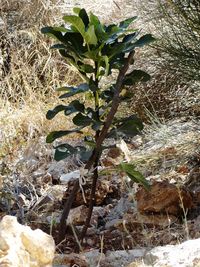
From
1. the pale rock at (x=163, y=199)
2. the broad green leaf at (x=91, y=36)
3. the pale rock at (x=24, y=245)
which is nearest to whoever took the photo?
the pale rock at (x=24, y=245)

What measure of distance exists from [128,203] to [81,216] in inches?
10.1

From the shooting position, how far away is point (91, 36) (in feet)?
6.68

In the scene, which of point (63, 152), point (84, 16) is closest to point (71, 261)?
point (63, 152)

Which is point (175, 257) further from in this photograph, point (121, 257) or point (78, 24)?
point (78, 24)

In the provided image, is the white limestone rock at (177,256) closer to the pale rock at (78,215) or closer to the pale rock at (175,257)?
the pale rock at (175,257)

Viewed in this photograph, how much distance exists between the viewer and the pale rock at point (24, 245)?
142 cm

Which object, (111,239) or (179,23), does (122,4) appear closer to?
(179,23)

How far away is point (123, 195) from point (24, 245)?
139 centimetres

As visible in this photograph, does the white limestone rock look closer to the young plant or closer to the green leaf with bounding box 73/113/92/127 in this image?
the young plant

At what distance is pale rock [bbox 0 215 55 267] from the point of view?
4.66 ft

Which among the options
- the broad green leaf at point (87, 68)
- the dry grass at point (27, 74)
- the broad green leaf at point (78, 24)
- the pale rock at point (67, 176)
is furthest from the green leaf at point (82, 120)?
the dry grass at point (27, 74)

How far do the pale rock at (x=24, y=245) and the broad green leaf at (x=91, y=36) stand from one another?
73 cm

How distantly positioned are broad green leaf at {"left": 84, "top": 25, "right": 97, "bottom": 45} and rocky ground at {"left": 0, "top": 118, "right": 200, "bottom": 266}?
428mm

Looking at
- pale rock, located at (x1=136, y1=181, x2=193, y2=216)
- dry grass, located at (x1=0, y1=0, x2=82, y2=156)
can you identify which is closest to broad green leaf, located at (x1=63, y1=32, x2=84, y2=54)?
pale rock, located at (x1=136, y1=181, x2=193, y2=216)
